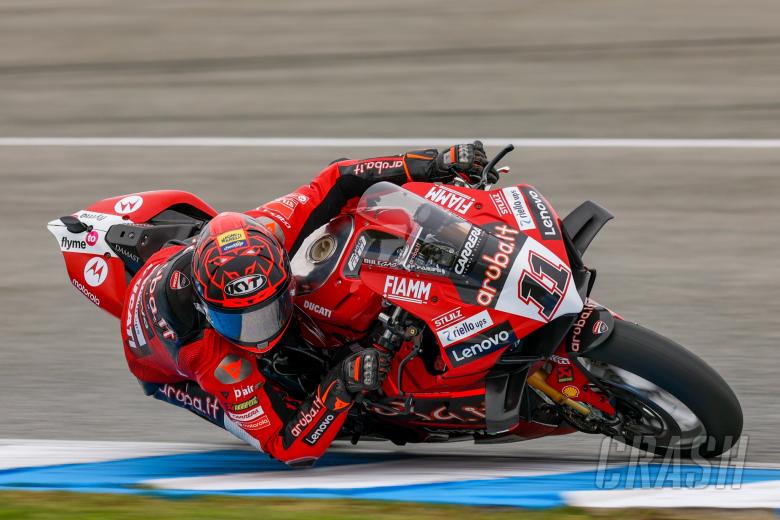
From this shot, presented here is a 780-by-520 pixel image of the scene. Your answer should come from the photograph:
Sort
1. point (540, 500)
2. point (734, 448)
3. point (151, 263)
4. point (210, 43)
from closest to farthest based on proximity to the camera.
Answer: point (540, 500)
point (734, 448)
point (151, 263)
point (210, 43)

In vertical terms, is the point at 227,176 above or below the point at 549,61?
below

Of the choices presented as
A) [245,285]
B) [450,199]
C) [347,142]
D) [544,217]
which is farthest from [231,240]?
[347,142]

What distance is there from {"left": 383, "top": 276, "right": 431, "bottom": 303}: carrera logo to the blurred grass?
77 cm

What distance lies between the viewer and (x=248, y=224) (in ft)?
14.5

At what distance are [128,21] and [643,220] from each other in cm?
581

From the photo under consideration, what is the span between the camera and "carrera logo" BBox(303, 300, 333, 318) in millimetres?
4500

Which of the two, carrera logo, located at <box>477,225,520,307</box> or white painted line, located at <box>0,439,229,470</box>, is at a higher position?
carrera logo, located at <box>477,225,520,307</box>

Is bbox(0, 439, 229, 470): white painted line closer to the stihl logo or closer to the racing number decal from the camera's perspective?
the stihl logo

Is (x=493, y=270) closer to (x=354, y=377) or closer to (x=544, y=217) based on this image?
(x=544, y=217)

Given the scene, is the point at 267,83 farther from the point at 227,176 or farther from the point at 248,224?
the point at 248,224

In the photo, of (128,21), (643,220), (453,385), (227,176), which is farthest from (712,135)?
(128,21)

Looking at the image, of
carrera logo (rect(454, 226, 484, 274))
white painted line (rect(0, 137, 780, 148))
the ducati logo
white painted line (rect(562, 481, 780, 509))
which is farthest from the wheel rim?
white painted line (rect(0, 137, 780, 148))

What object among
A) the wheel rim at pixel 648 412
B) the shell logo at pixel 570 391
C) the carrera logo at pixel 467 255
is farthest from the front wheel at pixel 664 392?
the carrera logo at pixel 467 255

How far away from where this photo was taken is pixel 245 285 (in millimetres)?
4156
